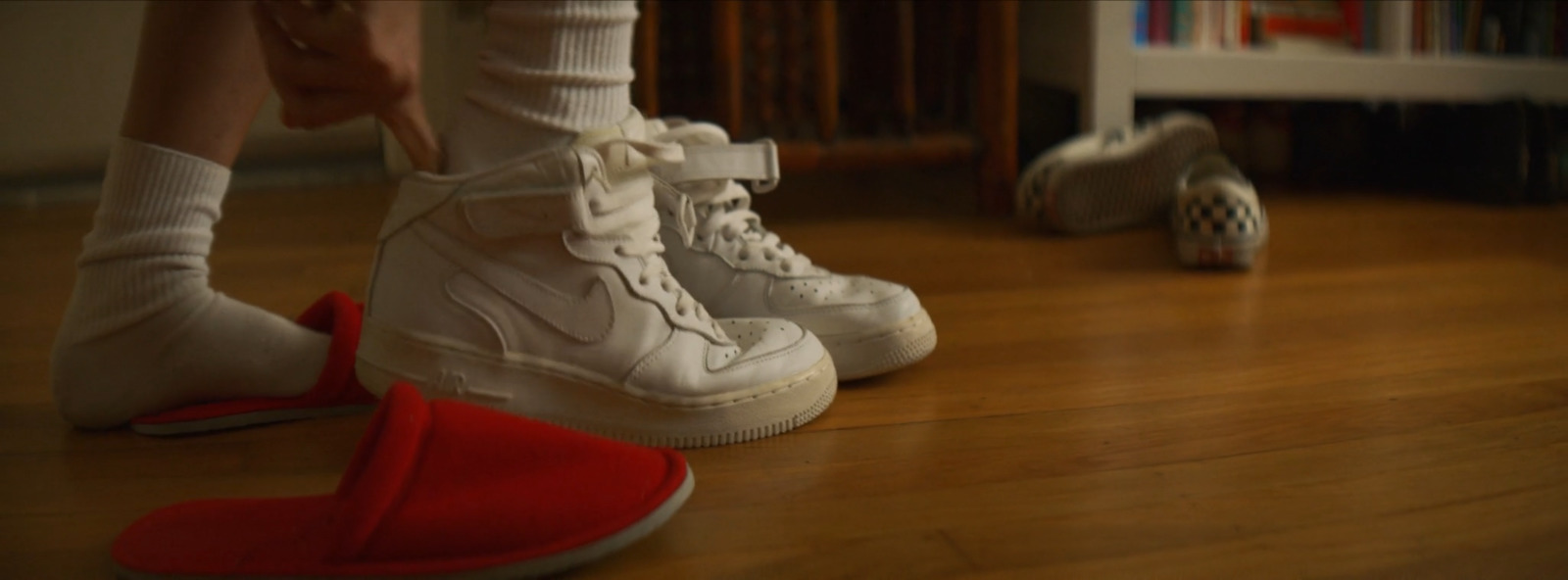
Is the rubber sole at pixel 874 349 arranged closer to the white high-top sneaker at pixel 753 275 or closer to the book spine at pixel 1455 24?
the white high-top sneaker at pixel 753 275

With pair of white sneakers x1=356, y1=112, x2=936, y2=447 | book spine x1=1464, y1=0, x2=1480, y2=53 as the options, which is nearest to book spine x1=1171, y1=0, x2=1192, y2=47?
book spine x1=1464, y1=0, x2=1480, y2=53

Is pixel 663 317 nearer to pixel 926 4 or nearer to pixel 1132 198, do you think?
pixel 1132 198

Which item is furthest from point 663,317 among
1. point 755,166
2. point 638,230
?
point 755,166

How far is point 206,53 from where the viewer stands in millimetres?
749

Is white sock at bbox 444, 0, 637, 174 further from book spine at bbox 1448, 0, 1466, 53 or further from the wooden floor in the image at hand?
book spine at bbox 1448, 0, 1466, 53

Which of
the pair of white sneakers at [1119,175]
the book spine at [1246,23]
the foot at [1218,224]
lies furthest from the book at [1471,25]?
the foot at [1218,224]

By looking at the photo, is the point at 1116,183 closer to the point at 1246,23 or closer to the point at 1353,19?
the point at 1246,23

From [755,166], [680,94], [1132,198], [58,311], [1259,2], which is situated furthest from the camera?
[1259,2]

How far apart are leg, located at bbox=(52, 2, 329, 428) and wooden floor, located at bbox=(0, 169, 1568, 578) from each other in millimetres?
43

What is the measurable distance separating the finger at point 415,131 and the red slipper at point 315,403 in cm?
15

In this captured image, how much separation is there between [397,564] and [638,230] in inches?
10.6

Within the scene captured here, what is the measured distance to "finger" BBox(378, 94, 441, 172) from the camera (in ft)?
2.23

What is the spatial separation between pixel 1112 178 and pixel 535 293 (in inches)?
37.6

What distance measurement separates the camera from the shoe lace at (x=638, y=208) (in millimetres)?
729
